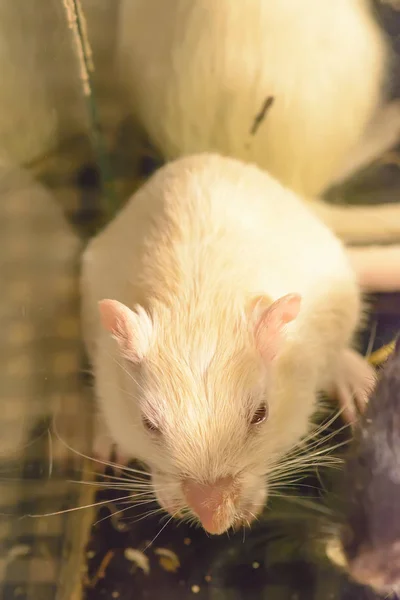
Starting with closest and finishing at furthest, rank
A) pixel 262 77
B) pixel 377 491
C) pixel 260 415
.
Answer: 1. pixel 377 491
2. pixel 260 415
3. pixel 262 77

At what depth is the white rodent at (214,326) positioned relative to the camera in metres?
1.05

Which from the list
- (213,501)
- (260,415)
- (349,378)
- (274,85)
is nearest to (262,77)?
(274,85)

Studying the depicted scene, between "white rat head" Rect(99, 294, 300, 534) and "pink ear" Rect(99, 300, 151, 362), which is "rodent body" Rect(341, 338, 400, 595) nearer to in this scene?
"white rat head" Rect(99, 294, 300, 534)

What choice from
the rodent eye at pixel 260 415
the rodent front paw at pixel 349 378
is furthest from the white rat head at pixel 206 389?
the rodent front paw at pixel 349 378

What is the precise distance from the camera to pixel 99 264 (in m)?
1.45

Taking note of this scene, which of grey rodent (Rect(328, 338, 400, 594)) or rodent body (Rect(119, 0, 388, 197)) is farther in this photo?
rodent body (Rect(119, 0, 388, 197))

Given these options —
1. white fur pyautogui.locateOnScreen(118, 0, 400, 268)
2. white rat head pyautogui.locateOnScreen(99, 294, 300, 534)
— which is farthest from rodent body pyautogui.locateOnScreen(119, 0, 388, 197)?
white rat head pyautogui.locateOnScreen(99, 294, 300, 534)

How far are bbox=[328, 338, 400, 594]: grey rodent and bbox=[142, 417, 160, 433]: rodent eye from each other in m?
0.33

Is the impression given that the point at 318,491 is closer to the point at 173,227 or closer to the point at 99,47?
the point at 173,227

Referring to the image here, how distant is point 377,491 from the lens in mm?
998

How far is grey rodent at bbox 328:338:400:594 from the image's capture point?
3.25 feet

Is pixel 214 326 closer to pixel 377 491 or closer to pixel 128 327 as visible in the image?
pixel 128 327

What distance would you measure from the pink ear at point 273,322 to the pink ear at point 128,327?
0.18m

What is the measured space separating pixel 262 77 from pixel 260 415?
0.88 metres
